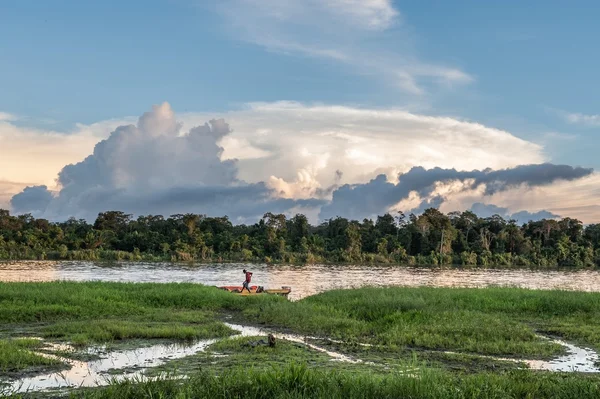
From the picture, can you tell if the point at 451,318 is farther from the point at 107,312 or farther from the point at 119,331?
the point at 107,312

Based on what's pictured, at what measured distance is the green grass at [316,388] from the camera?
23.9ft

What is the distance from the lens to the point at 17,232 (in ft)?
240

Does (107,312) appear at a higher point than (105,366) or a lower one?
higher

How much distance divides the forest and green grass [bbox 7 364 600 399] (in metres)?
61.0

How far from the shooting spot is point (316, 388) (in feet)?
25.3

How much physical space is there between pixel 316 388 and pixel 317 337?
Result: 803 cm

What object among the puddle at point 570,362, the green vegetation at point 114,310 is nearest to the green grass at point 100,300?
the green vegetation at point 114,310

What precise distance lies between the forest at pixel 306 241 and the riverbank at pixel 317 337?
47.2 meters

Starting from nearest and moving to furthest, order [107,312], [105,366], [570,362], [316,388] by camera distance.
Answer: [316,388], [105,366], [570,362], [107,312]

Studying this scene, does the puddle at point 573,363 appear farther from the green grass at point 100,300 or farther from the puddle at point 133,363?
the green grass at point 100,300

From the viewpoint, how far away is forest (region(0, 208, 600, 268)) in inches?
2813

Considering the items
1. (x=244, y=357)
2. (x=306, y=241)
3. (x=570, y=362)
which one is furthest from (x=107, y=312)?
(x=306, y=241)

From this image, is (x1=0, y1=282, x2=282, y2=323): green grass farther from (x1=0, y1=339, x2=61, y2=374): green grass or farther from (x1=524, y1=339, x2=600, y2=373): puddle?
(x1=524, y1=339, x2=600, y2=373): puddle

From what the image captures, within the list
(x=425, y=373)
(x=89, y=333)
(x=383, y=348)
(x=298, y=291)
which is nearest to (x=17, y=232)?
(x=298, y=291)
